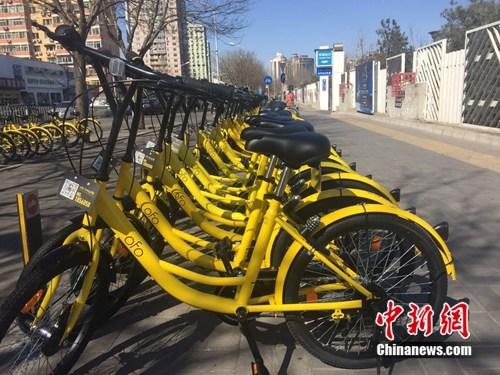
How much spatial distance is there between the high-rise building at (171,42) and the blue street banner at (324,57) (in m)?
11.5

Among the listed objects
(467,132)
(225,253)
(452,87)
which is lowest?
(467,132)

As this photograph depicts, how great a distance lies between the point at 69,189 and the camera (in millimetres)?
2111

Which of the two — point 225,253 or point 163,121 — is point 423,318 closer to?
point 225,253

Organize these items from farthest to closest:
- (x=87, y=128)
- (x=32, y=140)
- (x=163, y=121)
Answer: (x=32, y=140)
(x=87, y=128)
(x=163, y=121)

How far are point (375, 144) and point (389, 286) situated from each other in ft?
30.6

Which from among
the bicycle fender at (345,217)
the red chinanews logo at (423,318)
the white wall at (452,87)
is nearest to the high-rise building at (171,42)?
the white wall at (452,87)

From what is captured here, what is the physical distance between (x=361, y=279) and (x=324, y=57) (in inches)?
1403

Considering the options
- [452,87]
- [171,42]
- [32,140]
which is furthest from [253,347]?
[171,42]

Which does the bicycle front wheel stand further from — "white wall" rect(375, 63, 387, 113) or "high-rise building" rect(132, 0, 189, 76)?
"white wall" rect(375, 63, 387, 113)

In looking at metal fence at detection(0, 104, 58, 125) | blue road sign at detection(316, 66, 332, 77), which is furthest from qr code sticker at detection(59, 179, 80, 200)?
blue road sign at detection(316, 66, 332, 77)

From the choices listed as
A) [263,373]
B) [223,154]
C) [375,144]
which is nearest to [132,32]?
[375,144]

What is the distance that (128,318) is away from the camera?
9.77ft

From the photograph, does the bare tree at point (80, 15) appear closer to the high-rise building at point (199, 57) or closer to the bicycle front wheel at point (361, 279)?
the bicycle front wheel at point (361, 279)

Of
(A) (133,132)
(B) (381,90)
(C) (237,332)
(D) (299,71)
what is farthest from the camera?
(D) (299,71)
